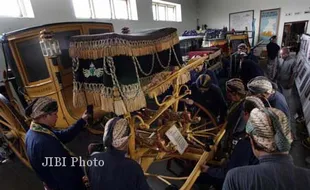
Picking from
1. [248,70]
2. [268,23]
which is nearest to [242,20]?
[268,23]

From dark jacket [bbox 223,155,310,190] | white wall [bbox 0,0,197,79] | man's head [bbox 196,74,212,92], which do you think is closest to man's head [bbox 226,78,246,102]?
man's head [bbox 196,74,212,92]

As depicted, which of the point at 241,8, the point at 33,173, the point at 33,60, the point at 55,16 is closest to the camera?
the point at 33,60

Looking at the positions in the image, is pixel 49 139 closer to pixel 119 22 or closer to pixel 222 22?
pixel 119 22

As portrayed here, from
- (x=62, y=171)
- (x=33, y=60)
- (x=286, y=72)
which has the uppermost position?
(x=33, y=60)

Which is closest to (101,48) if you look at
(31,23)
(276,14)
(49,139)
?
(49,139)

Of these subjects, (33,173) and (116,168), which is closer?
(116,168)

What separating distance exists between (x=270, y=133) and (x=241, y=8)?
12.7 meters

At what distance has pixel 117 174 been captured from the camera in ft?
4.02

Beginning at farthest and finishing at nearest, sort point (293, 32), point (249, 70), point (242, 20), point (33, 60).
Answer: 1. point (242, 20)
2. point (293, 32)
3. point (249, 70)
4. point (33, 60)

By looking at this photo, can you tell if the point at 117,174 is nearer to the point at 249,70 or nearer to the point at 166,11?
the point at 249,70

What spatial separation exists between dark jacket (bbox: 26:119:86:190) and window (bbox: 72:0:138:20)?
463 centimetres

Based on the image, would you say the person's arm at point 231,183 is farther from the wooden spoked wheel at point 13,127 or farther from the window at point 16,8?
the window at point 16,8

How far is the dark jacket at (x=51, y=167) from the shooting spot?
4.73 feet

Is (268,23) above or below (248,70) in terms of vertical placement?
above
